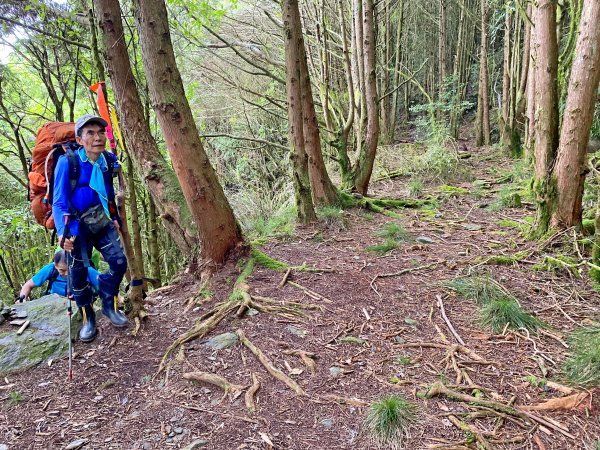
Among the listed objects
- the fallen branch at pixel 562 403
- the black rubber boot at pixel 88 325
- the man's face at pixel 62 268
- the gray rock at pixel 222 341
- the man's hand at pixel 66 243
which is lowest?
the fallen branch at pixel 562 403

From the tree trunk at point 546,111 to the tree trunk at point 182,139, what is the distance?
3.87m

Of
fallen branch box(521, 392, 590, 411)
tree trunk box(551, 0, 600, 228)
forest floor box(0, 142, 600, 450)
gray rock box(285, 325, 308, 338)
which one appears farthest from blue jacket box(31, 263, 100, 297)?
tree trunk box(551, 0, 600, 228)

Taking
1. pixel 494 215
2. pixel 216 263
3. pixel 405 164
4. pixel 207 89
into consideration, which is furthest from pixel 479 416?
pixel 207 89

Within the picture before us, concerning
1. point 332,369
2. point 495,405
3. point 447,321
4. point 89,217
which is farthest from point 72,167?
point 495,405

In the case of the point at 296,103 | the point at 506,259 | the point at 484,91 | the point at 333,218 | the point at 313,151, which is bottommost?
the point at 506,259

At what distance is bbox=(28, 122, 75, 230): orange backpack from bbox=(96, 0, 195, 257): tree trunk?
1.34m

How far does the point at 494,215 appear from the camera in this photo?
6.99 metres

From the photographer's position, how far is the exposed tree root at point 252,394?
270cm

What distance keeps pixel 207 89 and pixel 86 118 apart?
926 cm

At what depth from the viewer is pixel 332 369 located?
3.07 meters

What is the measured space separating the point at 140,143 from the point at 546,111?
5.23 metres

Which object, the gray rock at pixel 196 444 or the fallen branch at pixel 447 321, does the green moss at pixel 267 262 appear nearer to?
the fallen branch at pixel 447 321

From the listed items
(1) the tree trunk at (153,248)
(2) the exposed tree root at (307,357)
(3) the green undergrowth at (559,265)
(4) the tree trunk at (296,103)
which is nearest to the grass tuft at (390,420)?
(2) the exposed tree root at (307,357)

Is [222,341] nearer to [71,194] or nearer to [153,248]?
[71,194]
